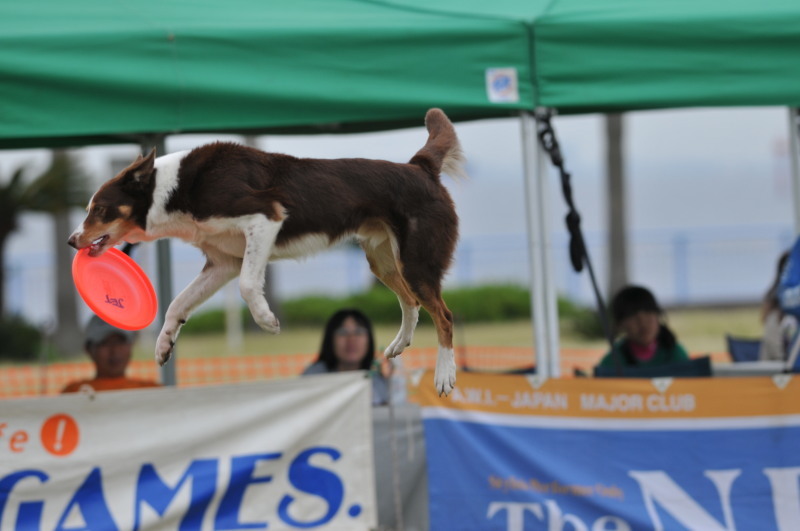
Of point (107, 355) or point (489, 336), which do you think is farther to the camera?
point (489, 336)

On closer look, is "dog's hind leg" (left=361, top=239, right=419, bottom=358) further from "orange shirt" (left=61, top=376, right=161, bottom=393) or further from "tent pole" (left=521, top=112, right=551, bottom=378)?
"orange shirt" (left=61, top=376, right=161, bottom=393)

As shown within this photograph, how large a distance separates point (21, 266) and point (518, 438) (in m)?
20.0

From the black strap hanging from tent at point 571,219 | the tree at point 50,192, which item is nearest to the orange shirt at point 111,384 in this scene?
the black strap hanging from tent at point 571,219

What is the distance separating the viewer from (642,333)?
6238 mm

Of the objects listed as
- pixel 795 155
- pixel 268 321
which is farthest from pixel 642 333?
pixel 268 321

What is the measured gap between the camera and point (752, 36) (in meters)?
5.07

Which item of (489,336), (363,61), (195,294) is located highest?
(363,61)

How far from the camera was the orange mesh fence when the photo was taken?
1223 cm

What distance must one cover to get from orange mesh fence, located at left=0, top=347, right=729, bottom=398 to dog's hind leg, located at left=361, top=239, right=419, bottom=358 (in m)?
9.01

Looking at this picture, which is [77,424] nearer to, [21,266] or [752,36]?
[752,36]

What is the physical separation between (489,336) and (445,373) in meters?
17.6

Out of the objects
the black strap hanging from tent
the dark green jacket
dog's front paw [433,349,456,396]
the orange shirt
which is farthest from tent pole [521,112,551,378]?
dog's front paw [433,349,456,396]

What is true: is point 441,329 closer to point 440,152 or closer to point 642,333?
point 440,152

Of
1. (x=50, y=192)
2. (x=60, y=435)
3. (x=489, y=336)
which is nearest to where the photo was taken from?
(x=60, y=435)
